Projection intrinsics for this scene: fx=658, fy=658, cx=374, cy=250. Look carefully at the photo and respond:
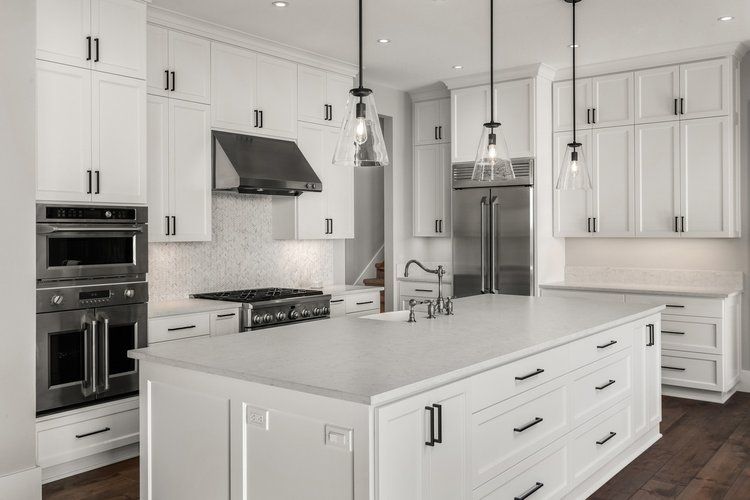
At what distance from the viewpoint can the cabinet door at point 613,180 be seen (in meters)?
5.79

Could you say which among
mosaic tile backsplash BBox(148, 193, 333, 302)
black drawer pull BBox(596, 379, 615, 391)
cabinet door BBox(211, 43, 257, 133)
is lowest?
black drawer pull BBox(596, 379, 615, 391)

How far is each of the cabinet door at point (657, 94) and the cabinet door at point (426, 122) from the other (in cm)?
198

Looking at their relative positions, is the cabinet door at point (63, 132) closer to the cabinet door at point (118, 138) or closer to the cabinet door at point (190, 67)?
the cabinet door at point (118, 138)

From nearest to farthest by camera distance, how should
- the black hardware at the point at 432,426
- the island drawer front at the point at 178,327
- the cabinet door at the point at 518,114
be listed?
the black hardware at the point at 432,426, the island drawer front at the point at 178,327, the cabinet door at the point at 518,114

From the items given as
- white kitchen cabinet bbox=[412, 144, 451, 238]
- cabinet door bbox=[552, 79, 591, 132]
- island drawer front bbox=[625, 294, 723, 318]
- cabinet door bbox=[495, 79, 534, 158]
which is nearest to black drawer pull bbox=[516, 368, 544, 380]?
island drawer front bbox=[625, 294, 723, 318]

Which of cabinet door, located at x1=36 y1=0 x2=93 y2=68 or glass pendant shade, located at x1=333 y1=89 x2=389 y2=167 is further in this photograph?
cabinet door, located at x1=36 y1=0 x2=93 y2=68

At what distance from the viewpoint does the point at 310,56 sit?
552cm

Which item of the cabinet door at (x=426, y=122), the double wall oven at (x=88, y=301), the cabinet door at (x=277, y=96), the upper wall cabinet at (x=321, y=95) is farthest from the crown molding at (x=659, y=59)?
the double wall oven at (x=88, y=301)

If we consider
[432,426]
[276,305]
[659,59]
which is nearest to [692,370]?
[659,59]

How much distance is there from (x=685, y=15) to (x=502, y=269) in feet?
8.48

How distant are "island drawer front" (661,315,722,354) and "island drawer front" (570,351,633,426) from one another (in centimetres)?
177

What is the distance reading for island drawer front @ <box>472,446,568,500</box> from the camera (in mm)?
2571

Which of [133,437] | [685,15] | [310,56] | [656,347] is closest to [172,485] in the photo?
[133,437]

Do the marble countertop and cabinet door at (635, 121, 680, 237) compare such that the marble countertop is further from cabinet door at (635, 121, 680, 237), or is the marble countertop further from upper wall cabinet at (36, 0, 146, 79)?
upper wall cabinet at (36, 0, 146, 79)
